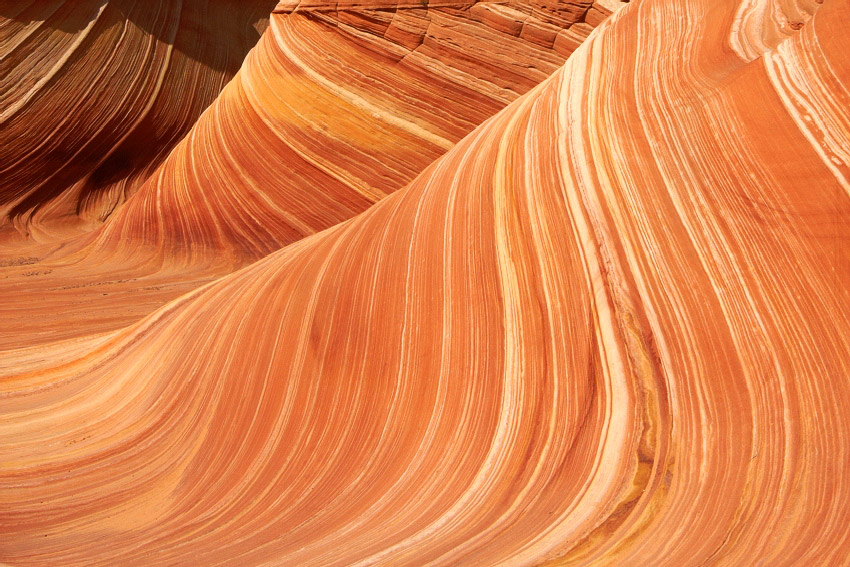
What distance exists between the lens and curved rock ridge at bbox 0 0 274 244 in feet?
17.8

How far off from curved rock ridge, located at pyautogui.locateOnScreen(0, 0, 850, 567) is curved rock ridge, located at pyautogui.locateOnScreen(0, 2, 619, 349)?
118 centimetres

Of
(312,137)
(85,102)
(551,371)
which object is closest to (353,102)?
(312,137)

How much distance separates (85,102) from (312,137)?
2.63m

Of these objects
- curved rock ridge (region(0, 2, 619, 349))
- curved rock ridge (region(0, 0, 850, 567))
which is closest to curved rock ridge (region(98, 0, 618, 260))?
curved rock ridge (region(0, 2, 619, 349))

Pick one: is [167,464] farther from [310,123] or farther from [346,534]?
[310,123]

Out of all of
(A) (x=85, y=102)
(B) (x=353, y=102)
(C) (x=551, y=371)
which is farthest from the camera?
(A) (x=85, y=102)

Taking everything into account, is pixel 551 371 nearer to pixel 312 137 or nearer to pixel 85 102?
pixel 312 137

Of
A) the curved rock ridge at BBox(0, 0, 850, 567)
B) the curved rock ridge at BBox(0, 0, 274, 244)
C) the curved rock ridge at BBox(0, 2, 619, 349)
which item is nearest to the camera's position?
the curved rock ridge at BBox(0, 0, 850, 567)

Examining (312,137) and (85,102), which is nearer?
Answer: (312,137)

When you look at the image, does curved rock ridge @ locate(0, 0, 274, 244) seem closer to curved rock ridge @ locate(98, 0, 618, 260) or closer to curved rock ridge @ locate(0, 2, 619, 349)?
curved rock ridge @ locate(0, 2, 619, 349)

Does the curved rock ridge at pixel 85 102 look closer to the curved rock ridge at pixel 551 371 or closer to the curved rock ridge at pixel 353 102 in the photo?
the curved rock ridge at pixel 353 102

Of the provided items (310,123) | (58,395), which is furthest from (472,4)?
(58,395)

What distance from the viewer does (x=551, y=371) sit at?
175cm

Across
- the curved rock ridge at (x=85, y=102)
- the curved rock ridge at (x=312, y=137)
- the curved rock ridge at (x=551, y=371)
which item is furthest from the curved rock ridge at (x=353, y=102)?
the curved rock ridge at (x=85, y=102)
